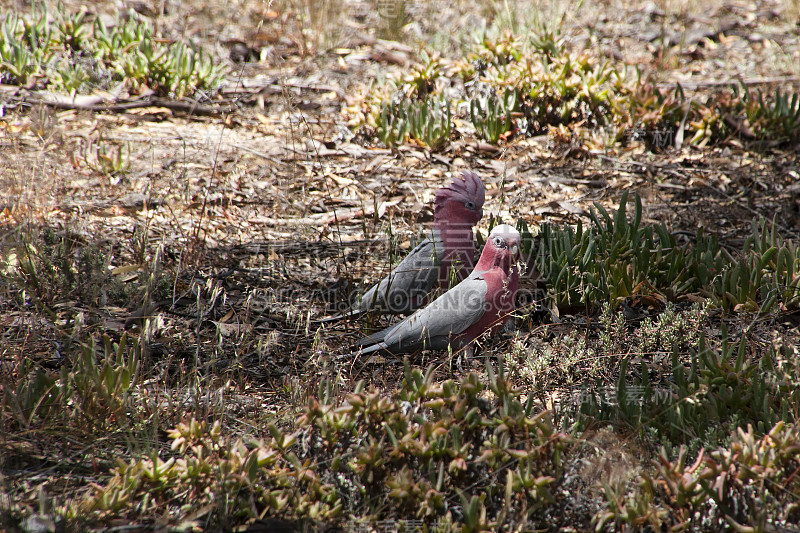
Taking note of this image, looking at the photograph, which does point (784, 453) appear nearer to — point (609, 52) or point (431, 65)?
point (431, 65)

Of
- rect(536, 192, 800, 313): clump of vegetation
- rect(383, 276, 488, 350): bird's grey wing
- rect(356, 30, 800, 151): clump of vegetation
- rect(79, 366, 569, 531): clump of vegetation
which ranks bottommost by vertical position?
rect(79, 366, 569, 531): clump of vegetation

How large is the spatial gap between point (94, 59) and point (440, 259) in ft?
14.0

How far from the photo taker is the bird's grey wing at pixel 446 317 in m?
2.93

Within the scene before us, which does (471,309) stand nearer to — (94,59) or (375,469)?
(375,469)

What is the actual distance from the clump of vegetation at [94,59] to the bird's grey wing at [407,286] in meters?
3.32

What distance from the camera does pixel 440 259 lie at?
3320 mm

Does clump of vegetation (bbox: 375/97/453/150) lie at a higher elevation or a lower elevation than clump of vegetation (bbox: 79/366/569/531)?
higher

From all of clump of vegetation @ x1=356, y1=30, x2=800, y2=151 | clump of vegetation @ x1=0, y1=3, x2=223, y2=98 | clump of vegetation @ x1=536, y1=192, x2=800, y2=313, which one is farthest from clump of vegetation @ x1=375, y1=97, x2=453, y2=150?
clump of vegetation @ x1=536, y1=192, x2=800, y2=313

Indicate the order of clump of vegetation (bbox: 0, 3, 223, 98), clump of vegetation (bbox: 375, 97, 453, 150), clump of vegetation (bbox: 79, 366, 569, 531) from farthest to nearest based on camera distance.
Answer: clump of vegetation (bbox: 0, 3, 223, 98) < clump of vegetation (bbox: 375, 97, 453, 150) < clump of vegetation (bbox: 79, 366, 569, 531)

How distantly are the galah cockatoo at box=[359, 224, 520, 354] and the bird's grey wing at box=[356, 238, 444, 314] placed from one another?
0.30 m

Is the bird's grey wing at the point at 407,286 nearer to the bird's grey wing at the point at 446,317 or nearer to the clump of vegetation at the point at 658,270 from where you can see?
the bird's grey wing at the point at 446,317

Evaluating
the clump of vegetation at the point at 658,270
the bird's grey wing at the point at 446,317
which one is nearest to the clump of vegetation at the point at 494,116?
the clump of vegetation at the point at 658,270

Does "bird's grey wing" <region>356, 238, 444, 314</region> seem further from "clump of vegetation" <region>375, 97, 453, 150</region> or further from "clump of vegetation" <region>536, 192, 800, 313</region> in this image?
"clump of vegetation" <region>375, 97, 453, 150</region>

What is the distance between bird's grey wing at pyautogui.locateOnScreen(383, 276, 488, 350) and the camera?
2.93 metres
